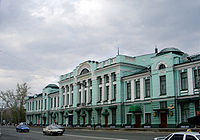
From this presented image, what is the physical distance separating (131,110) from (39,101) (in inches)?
1809

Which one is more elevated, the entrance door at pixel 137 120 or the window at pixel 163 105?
the window at pixel 163 105

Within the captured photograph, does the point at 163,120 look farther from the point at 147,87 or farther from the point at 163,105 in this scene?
the point at 147,87

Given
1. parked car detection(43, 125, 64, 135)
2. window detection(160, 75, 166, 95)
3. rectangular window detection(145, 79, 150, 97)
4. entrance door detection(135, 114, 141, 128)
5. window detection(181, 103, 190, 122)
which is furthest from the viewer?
entrance door detection(135, 114, 141, 128)

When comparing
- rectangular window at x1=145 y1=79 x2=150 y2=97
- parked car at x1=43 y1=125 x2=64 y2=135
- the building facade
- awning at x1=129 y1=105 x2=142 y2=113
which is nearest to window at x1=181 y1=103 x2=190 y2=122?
the building facade

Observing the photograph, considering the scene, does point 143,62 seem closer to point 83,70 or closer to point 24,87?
point 83,70

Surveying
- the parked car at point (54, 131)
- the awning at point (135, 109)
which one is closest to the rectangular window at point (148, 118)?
the awning at point (135, 109)

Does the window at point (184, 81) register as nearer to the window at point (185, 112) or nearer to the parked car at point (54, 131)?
the window at point (185, 112)

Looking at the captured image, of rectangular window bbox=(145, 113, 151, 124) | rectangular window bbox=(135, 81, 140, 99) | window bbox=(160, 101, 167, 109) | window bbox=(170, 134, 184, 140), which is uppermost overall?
rectangular window bbox=(135, 81, 140, 99)

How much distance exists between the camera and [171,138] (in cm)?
1179

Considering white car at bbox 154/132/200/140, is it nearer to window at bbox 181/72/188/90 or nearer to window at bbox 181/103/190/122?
window at bbox 181/103/190/122

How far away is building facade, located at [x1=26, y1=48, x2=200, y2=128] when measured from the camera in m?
36.0

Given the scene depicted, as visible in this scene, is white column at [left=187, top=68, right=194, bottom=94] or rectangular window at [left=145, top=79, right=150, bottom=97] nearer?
white column at [left=187, top=68, right=194, bottom=94]

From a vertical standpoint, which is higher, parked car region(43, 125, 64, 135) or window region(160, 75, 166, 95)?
window region(160, 75, 166, 95)

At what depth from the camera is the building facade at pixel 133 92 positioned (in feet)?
118
